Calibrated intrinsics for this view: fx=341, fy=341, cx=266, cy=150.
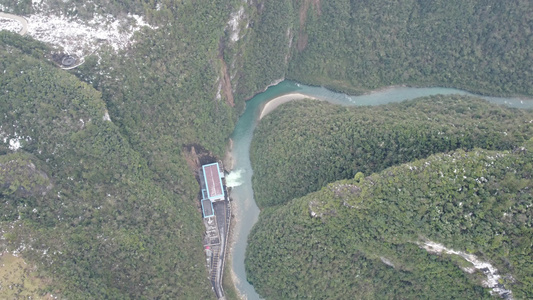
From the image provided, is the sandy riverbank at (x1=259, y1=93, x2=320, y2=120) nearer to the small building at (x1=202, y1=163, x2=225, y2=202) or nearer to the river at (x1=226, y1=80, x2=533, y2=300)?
the river at (x1=226, y1=80, x2=533, y2=300)

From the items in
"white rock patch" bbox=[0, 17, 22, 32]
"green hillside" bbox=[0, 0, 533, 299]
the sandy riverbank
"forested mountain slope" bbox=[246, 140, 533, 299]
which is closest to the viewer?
"forested mountain slope" bbox=[246, 140, 533, 299]

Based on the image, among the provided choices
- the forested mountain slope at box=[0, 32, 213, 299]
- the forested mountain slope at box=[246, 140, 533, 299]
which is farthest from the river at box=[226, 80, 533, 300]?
the forested mountain slope at box=[0, 32, 213, 299]

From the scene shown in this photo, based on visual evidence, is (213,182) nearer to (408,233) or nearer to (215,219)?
(215,219)

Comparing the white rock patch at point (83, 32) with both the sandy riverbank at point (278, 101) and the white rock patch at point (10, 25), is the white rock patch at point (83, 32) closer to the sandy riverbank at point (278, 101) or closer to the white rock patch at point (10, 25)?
the white rock patch at point (10, 25)

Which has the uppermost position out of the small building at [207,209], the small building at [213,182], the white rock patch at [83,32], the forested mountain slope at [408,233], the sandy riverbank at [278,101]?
the white rock patch at [83,32]

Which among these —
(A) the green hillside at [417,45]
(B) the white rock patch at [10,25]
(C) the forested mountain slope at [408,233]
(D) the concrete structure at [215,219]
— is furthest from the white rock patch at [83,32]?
(C) the forested mountain slope at [408,233]

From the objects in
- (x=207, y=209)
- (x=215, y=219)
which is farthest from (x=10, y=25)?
(x=215, y=219)

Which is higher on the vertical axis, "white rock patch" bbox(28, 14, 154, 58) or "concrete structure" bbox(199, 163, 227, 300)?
"white rock patch" bbox(28, 14, 154, 58)
